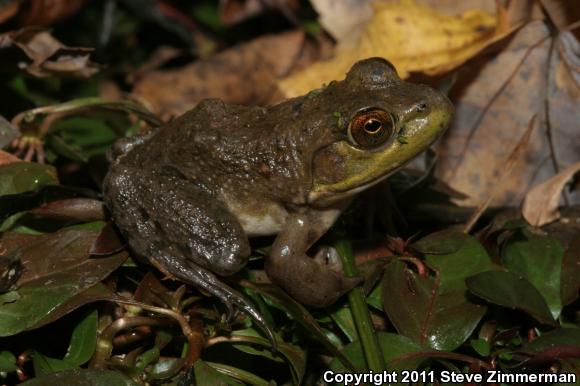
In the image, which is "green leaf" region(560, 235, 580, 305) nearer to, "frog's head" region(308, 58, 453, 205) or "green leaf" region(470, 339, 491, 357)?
"green leaf" region(470, 339, 491, 357)

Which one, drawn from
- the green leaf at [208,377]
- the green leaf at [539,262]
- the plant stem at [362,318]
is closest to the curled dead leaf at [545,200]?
the green leaf at [539,262]

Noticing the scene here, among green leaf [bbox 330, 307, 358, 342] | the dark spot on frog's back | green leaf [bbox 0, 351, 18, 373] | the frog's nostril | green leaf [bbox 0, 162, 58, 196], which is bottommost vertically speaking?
green leaf [bbox 0, 351, 18, 373]

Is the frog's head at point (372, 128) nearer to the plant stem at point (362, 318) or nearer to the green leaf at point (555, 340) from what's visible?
the plant stem at point (362, 318)

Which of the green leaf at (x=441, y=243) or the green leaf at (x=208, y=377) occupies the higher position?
the green leaf at (x=441, y=243)

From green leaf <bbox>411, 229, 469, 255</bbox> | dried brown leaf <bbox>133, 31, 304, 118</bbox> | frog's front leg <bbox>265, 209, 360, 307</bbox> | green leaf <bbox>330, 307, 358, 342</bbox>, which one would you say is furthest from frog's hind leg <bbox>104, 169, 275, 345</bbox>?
dried brown leaf <bbox>133, 31, 304, 118</bbox>

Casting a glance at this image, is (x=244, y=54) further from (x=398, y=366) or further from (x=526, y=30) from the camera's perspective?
(x=398, y=366)

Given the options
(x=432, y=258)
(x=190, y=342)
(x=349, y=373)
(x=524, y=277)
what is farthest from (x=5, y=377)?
(x=524, y=277)

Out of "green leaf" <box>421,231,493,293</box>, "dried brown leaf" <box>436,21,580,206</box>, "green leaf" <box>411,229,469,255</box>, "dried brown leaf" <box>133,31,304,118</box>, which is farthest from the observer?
"dried brown leaf" <box>133,31,304,118</box>
